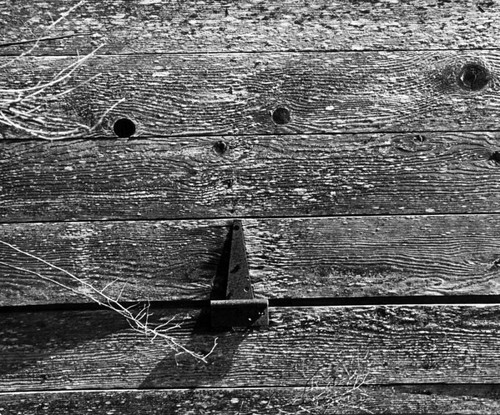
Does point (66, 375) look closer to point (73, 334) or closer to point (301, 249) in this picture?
point (73, 334)

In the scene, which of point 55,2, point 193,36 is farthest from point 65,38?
point 193,36

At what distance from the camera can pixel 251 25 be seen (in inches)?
90.0

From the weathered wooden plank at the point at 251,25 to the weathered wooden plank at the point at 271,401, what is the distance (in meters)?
1.23

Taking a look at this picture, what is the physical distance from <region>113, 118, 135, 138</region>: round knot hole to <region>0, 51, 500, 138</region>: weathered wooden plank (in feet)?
0.06

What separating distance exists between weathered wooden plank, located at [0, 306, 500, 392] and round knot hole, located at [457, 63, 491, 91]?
800 mm

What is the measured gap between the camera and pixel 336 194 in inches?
90.7

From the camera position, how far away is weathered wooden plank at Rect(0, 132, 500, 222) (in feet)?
7.43

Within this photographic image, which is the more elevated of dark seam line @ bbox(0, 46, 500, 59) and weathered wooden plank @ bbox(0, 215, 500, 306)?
dark seam line @ bbox(0, 46, 500, 59)

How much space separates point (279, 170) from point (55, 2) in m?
0.97

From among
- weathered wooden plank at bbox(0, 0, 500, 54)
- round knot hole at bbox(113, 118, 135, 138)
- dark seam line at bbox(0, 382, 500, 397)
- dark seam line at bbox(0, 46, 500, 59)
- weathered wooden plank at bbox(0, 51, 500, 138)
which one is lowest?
dark seam line at bbox(0, 382, 500, 397)

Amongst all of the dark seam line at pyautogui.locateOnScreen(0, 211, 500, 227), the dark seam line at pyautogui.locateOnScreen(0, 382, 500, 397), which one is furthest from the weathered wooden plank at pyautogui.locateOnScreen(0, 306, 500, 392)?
the dark seam line at pyautogui.locateOnScreen(0, 211, 500, 227)

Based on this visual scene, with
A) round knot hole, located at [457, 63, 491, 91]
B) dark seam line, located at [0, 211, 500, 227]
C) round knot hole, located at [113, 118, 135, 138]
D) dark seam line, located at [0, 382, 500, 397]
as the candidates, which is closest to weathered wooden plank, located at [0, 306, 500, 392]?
dark seam line, located at [0, 382, 500, 397]

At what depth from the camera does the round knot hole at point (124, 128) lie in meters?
2.29

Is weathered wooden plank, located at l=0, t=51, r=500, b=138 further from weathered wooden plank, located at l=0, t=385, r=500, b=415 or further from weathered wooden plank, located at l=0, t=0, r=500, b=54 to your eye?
weathered wooden plank, located at l=0, t=385, r=500, b=415
